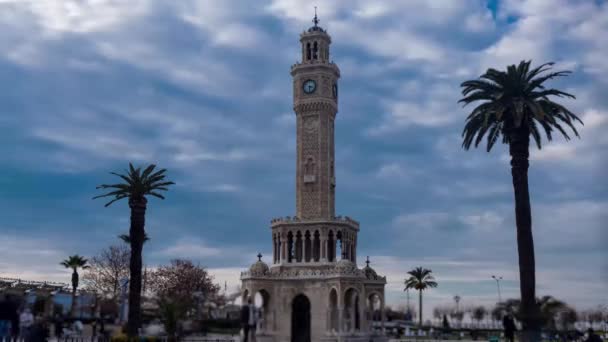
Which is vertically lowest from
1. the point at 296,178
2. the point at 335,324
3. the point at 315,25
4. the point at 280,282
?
the point at 335,324

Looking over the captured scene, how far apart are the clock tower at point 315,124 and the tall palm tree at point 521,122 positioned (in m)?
23.3

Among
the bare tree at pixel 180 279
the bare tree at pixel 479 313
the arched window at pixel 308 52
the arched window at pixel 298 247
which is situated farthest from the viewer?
the bare tree at pixel 479 313

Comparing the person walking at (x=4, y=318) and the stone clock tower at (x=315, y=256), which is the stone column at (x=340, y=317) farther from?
the person walking at (x=4, y=318)

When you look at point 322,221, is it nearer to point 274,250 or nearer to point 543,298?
point 274,250

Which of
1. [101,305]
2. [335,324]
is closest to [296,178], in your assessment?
[335,324]

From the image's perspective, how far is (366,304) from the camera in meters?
64.4

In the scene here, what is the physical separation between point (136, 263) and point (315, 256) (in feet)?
59.6

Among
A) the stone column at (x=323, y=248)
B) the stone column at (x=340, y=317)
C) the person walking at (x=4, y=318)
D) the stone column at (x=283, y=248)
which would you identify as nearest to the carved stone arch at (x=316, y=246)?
the stone column at (x=323, y=248)

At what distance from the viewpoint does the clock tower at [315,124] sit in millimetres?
64938

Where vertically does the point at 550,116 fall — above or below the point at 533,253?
above

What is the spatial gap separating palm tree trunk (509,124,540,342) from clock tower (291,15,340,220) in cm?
2558

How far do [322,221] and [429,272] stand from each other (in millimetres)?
44491

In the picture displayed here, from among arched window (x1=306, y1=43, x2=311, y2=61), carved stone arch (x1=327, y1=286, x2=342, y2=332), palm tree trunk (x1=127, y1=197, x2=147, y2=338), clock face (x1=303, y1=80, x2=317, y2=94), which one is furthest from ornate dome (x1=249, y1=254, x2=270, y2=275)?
arched window (x1=306, y1=43, x2=311, y2=61)

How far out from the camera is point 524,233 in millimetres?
39438
